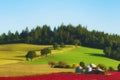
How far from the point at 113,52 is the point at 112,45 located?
27936mm

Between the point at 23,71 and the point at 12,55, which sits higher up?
the point at 23,71

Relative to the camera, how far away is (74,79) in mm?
20938

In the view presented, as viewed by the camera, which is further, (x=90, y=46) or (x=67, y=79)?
(x=90, y=46)

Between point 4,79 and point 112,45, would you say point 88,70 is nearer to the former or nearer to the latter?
point 4,79

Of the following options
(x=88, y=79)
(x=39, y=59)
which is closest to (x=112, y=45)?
(x=39, y=59)

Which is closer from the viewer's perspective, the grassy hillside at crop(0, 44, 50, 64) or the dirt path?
the dirt path

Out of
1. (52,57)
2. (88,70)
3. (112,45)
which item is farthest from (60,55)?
(88,70)

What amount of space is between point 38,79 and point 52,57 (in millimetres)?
110907

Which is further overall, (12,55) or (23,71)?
(12,55)

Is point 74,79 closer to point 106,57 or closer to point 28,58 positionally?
point 28,58

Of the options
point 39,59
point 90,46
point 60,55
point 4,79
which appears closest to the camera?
point 4,79

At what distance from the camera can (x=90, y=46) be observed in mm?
196875

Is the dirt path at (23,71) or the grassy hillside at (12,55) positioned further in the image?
the grassy hillside at (12,55)

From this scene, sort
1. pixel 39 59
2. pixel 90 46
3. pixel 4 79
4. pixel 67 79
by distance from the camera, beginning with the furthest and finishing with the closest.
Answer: pixel 90 46 → pixel 39 59 → pixel 67 79 → pixel 4 79
